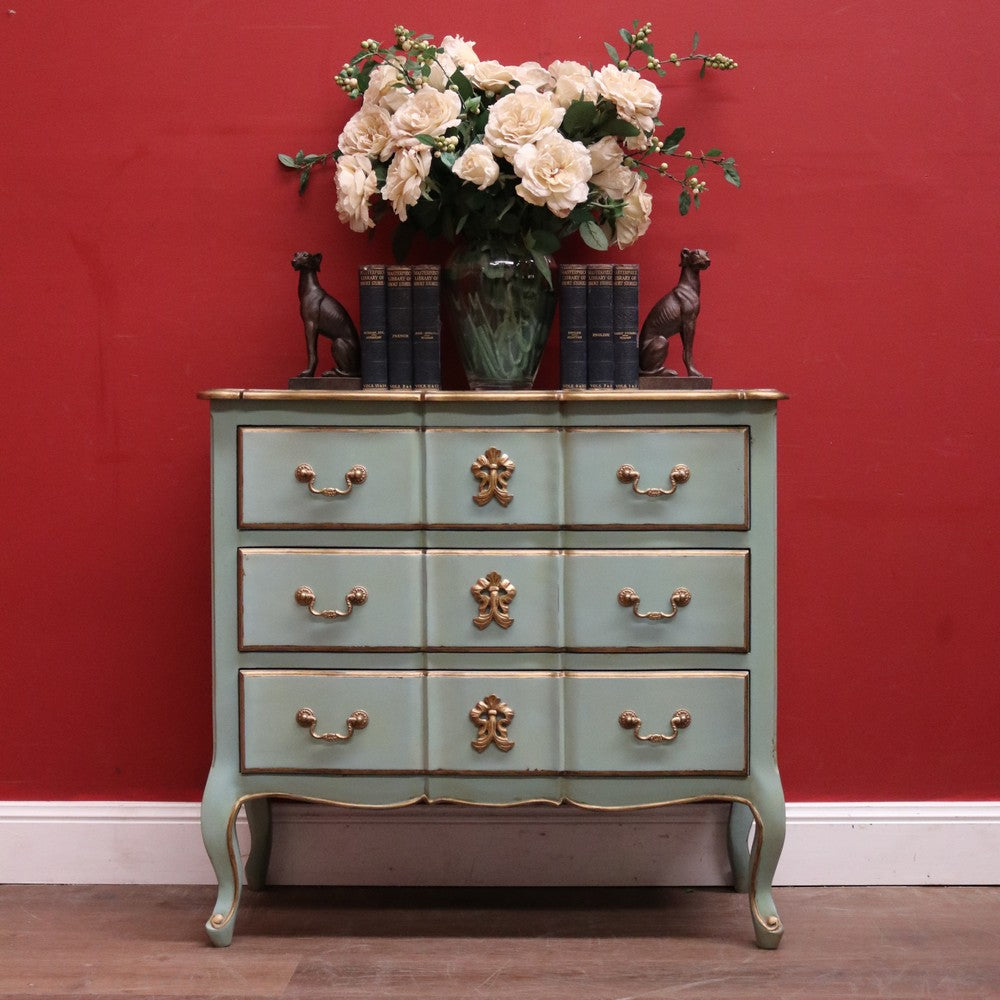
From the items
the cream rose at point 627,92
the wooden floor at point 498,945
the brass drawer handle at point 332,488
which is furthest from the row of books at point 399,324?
the wooden floor at point 498,945

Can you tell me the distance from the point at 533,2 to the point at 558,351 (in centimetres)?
73

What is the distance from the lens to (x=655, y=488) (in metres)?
1.83

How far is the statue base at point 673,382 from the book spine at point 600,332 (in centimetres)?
8

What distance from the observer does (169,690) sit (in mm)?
2311

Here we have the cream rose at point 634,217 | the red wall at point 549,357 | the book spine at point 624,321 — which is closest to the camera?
the book spine at point 624,321

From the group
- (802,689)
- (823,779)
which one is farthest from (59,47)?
(823,779)

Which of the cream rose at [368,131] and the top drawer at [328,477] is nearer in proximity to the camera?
the top drawer at [328,477]

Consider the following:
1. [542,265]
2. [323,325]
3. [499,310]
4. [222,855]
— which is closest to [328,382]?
[323,325]

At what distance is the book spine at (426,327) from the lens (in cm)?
199

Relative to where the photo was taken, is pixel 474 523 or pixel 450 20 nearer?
pixel 474 523

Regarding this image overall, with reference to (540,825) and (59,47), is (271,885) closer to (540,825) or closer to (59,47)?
(540,825)

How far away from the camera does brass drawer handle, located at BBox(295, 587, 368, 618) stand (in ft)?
6.06

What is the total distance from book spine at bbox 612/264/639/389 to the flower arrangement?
3.4 inches

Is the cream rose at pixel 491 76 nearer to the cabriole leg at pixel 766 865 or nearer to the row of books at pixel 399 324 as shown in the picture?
the row of books at pixel 399 324
